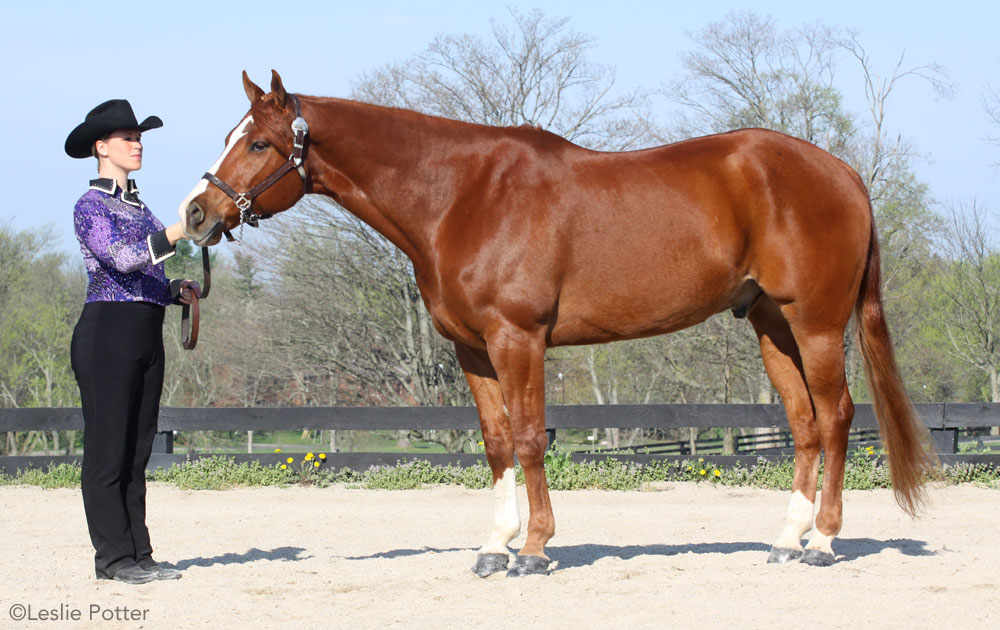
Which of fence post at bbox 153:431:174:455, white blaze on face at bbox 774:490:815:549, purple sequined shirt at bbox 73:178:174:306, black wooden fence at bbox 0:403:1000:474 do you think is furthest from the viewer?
fence post at bbox 153:431:174:455

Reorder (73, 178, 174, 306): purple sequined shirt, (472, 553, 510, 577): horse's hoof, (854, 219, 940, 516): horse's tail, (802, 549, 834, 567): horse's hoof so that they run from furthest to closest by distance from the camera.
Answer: (854, 219, 940, 516): horse's tail < (802, 549, 834, 567): horse's hoof < (472, 553, 510, 577): horse's hoof < (73, 178, 174, 306): purple sequined shirt

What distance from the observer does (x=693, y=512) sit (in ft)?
24.7

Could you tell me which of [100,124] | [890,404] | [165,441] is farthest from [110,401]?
[165,441]

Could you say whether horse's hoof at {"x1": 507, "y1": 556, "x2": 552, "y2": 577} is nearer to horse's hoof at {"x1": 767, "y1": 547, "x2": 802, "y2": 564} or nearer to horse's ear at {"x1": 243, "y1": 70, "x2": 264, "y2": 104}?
horse's hoof at {"x1": 767, "y1": 547, "x2": 802, "y2": 564}

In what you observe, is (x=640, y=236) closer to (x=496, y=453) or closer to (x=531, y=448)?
(x=531, y=448)

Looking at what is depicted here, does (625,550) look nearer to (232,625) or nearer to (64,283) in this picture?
(232,625)

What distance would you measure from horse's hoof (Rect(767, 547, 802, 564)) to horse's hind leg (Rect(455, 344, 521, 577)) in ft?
4.42

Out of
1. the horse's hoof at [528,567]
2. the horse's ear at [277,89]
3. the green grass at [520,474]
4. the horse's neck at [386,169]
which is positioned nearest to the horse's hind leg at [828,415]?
the horse's hoof at [528,567]

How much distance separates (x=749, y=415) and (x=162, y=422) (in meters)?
6.70

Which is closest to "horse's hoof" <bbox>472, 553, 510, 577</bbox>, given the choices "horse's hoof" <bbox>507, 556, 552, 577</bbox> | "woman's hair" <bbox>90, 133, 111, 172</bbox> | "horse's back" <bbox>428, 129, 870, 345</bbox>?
"horse's hoof" <bbox>507, 556, 552, 577</bbox>

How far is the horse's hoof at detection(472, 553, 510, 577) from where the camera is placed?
175 inches

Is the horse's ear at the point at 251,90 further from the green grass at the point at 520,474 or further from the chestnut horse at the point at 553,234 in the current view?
the green grass at the point at 520,474

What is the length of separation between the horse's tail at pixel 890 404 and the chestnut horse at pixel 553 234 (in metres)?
0.03

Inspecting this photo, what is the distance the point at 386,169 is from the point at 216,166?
832 mm
